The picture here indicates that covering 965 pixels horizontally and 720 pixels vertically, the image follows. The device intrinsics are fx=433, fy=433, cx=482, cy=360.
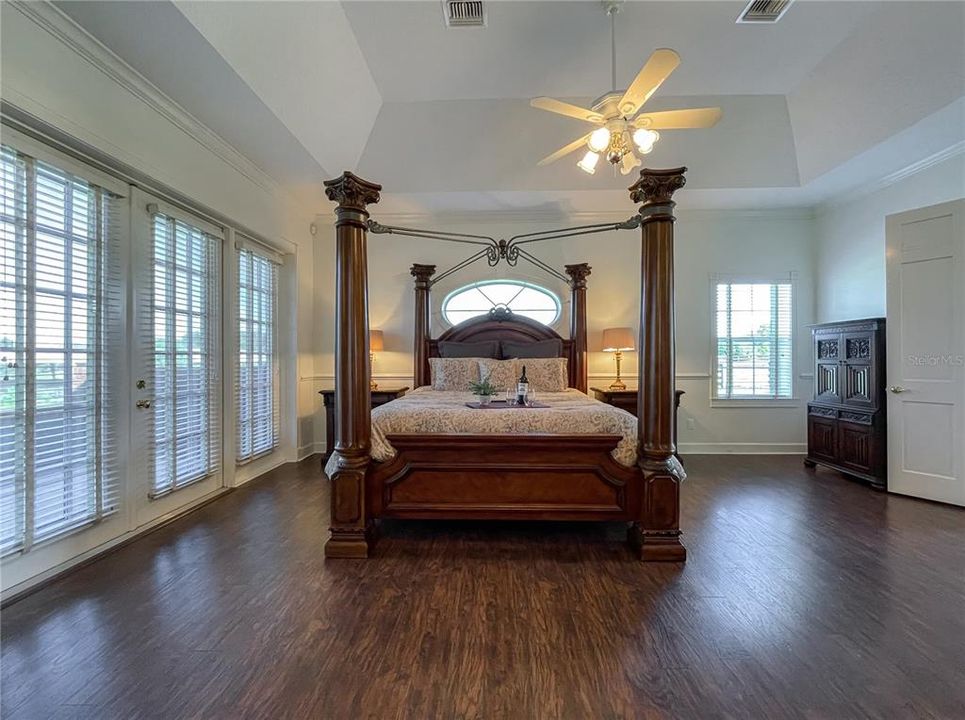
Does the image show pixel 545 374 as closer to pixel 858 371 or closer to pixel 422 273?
pixel 422 273

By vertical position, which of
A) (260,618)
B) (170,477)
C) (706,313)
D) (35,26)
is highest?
(35,26)

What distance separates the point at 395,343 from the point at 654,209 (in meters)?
3.69

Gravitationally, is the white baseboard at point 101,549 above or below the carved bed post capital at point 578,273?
below

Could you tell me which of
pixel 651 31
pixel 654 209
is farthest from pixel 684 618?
pixel 651 31

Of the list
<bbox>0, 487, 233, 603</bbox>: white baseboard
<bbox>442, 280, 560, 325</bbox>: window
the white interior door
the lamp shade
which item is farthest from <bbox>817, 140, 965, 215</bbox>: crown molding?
<bbox>0, 487, 233, 603</bbox>: white baseboard

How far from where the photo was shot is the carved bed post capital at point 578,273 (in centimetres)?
515

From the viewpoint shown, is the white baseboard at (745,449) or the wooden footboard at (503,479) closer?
the wooden footboard at (503,479)

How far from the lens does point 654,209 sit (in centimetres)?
261

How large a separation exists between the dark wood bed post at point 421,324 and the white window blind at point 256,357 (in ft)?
5.14

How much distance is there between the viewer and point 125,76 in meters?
2.62

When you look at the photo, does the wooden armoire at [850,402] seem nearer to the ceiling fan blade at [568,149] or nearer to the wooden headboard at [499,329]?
the wooden headboard at [499,329]

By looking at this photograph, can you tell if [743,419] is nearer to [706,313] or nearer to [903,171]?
[706,313]

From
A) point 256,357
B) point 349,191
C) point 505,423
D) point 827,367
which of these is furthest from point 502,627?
point 827,367

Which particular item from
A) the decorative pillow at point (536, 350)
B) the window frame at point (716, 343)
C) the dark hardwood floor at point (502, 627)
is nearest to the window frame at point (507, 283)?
the decorative pillow at point (536, 350)
